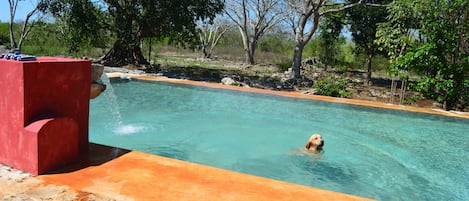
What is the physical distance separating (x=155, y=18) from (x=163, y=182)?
39.2 ft

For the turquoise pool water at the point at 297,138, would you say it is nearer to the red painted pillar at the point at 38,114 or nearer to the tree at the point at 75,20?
the red painted pillar at the point at 38,114

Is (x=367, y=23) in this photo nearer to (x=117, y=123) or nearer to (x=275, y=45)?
(x=117, y=123)

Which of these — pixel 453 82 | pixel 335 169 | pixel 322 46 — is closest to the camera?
pixel 335 169

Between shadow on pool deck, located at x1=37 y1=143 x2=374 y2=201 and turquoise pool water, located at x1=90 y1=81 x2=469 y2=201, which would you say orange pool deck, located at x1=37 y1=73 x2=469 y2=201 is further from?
turquoise pool water, located at x1=90 y1=81 x2=469 y2=201

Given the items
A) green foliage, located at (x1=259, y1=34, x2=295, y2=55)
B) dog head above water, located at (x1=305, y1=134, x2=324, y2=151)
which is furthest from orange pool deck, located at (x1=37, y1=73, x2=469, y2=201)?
green foliage, located at (x1=259, y1=34, x2=295, y2=55)

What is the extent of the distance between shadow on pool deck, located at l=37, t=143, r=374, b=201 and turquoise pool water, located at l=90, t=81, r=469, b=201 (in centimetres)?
134

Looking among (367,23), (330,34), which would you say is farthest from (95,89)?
(330,34)

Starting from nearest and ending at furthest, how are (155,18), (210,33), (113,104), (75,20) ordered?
(113,104) < (75,20) < (155,18) < (210,33)

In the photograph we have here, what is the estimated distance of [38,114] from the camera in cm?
257

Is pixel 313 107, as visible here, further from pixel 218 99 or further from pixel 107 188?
pixel 107 188

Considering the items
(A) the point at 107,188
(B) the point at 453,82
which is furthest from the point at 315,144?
(B) the point at 453,82

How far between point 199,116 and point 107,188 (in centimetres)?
461

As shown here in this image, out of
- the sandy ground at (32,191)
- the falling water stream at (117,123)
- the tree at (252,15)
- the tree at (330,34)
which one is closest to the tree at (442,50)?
the falling water stream at (117,123)

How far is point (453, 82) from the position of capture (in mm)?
8281
